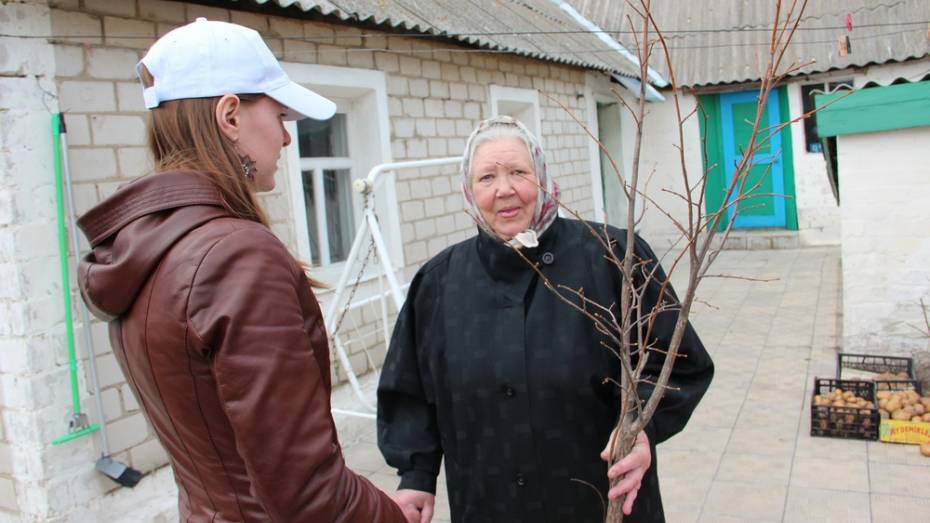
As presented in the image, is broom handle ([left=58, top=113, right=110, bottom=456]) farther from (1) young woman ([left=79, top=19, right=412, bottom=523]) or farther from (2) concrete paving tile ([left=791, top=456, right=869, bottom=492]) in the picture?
(2) concrete paving tile ([left=791, top=456, right=869, bottom=492])

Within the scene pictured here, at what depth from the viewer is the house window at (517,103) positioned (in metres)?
7.67

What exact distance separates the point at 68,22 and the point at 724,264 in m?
9.14

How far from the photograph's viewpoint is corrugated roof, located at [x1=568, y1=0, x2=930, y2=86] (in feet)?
35.3

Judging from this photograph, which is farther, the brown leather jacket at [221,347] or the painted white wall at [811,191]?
the painted white wall at [811,191]

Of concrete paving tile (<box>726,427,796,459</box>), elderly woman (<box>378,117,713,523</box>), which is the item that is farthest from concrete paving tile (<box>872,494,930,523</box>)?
elderly woman (<box>378,117,713,523</box>)

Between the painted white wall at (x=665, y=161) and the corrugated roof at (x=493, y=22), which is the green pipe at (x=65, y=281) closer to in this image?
the corrugated roof at (x=493, y=22)

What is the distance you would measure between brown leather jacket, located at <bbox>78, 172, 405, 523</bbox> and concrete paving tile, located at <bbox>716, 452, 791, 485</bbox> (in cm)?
316

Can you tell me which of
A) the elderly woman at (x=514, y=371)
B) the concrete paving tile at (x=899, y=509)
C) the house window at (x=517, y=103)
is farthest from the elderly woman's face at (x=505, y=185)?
the house window at (x=517, y=103)

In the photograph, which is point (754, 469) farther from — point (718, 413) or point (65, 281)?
point (65, 281)

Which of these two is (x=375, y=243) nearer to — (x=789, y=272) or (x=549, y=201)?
(x=549, y=201)

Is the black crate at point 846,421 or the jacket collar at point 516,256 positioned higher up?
the jacket collar at point 516,256

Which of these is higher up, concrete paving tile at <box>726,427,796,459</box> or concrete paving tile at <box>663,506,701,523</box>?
concrete paving tile at <box>726,427,796,459</box>

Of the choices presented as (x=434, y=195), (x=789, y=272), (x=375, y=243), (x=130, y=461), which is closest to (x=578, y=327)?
(x=375, y=243)

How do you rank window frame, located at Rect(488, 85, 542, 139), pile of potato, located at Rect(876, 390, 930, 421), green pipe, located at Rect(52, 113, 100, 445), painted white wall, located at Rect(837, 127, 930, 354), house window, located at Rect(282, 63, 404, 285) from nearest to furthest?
green pipe, located at Rect(52, 113, 100, 445)
pile of potato, located at Rect(876, 390, 930, 421)
painted white wall, located at Rect(837, 127, 930, 354)
house window, located at Rect(282, 63, 404, 285)
window frame, located at Rect(488, 85, 542, 139)
